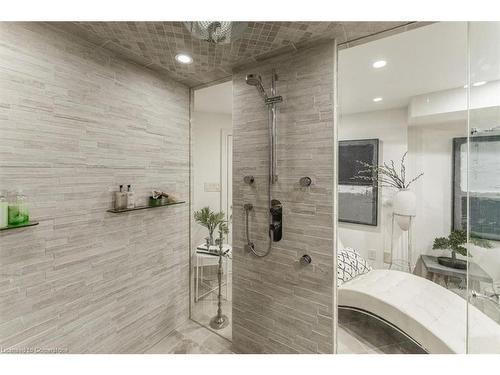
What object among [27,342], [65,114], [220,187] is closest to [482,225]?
[220,187]

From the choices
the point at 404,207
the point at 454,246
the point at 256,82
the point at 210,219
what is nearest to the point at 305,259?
the point at 404,207

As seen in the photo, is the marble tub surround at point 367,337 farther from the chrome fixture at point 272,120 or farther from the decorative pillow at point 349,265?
the chrome fixture at point 272,120

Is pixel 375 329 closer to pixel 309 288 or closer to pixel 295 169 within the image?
pixel 309 288

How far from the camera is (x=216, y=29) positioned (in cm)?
103

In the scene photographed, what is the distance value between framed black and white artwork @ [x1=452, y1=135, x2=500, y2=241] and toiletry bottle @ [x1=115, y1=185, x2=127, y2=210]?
194 cm

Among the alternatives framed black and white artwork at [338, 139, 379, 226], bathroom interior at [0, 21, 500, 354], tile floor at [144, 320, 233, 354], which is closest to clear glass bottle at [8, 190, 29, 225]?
bathroom interior at [0, 21, 500, 354]

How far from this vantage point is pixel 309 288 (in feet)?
4.51

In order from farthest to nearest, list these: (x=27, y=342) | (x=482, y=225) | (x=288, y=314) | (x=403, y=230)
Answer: (x=288, y=314), (x=403, y=230), (x=27, y=342), (x=482, y=225)

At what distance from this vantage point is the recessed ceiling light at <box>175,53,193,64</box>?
1.47 m

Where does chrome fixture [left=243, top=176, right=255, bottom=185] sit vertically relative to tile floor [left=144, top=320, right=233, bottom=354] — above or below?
above

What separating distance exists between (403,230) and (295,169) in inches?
27.7

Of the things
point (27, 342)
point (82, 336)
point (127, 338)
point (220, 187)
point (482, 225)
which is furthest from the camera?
point (220, 187)

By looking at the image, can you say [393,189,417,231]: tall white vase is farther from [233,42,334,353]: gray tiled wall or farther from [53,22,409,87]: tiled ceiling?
[53,22,409,87]: tiled ceiling

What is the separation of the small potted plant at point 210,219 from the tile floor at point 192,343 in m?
0.77
